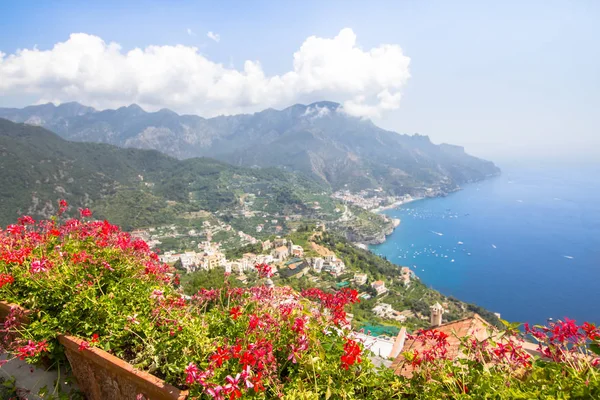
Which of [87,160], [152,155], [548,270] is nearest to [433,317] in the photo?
[548,270]

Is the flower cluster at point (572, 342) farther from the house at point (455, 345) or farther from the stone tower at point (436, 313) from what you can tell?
the stone tower at point (436, 313)

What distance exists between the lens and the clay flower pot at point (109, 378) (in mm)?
1739

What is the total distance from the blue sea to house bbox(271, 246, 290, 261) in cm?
1863

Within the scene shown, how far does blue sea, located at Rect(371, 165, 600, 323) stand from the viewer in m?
34.3

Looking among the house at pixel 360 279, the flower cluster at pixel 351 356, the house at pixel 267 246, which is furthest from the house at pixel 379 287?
the flower cluster at pixel 351 356

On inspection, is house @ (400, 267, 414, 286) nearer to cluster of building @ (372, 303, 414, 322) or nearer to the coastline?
cluster of building @ (372, 303, 414, 322)

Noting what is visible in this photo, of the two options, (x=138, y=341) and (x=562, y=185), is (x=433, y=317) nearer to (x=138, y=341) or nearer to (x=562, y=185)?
(x=138, y=341)

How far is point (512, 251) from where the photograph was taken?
2009 inches

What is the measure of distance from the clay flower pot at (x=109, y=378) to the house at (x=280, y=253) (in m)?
35.1

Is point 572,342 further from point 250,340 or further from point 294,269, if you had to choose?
point 294,269

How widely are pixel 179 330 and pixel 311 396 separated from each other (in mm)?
886

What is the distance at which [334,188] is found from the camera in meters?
125

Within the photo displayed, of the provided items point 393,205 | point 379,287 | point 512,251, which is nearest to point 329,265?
point 379,287

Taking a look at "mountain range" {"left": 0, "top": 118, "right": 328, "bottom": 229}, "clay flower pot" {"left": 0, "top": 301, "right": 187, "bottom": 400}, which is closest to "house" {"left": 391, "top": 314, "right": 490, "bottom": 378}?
"clay flower pot" {"left": 0, "top": 301, "right": 187, "bottom": 400}
